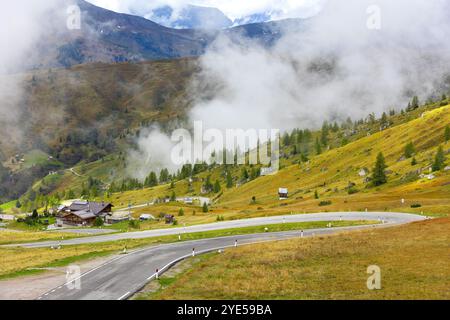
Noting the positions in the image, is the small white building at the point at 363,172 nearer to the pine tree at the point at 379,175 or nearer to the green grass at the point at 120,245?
the pine tree at the point at 379,175

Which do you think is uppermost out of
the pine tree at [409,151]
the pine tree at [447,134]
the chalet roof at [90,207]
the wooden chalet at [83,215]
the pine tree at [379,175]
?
the pine tree at [447,134]

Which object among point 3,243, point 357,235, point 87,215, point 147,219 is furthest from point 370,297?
point 87,215

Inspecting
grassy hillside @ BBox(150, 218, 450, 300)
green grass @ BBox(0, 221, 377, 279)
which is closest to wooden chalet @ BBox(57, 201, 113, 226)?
green grass @ BBox(0, 221, 377, 279)

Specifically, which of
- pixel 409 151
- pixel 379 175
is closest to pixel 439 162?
pixel 379 175

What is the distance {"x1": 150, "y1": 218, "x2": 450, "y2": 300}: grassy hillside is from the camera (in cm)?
3339

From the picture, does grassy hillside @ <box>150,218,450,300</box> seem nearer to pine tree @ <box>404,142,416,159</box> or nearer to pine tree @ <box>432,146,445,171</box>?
pine tree @ <box>432,146,445,171</box>

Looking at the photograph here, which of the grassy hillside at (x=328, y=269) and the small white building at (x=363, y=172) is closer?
the grassy hillside at (x=328, y=269)

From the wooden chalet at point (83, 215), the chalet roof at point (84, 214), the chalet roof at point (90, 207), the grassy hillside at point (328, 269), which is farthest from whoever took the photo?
the chalet roof at point (90, 207)

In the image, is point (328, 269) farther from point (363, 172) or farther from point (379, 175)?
point (363, 172)

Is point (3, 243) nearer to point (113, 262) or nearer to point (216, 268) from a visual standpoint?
point (113, 262)

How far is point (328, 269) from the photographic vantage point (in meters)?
40.6

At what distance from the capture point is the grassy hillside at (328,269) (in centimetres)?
3339

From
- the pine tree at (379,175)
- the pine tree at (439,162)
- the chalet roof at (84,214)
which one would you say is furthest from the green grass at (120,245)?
the chalet roof at (84,214)

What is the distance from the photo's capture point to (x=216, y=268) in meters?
46.0
